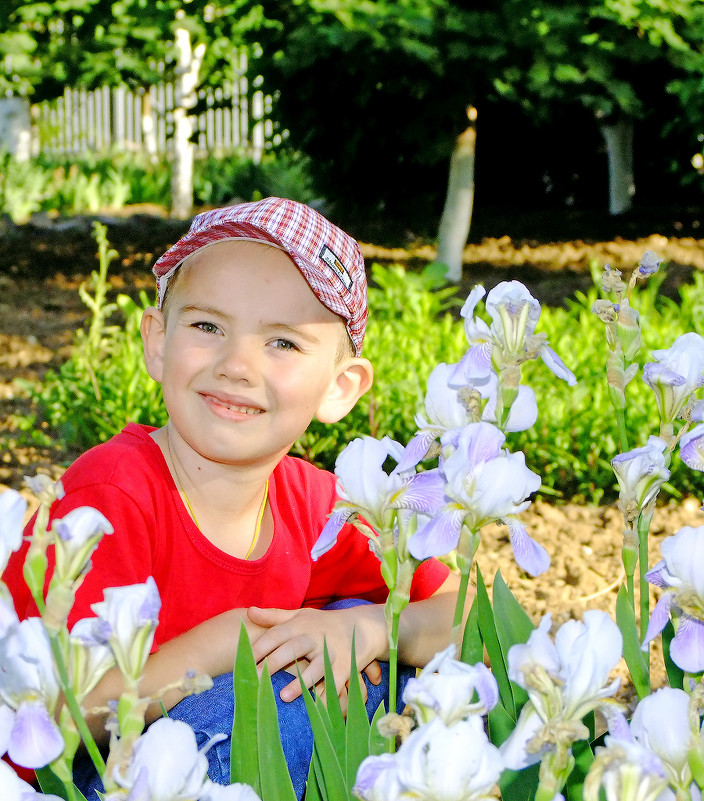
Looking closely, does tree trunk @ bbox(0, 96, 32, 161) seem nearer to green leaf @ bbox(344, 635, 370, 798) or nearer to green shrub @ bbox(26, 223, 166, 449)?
green shrub @ bbox(26, 223, 166, 449)

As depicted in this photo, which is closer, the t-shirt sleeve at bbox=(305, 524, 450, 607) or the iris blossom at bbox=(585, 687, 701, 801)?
the iris blossom at bbox=(585, 687, 701, 801)

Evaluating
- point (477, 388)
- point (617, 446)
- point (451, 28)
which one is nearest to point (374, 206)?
point (451, 28)

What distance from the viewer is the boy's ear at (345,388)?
1.64 metres

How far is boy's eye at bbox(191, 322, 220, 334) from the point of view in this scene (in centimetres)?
149

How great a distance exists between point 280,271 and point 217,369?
18 centimetres

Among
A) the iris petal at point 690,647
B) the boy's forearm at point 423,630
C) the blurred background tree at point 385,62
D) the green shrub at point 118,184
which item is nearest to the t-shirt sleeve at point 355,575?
the boy's forearm at point 423,630

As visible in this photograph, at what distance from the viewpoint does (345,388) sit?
1.67 metres

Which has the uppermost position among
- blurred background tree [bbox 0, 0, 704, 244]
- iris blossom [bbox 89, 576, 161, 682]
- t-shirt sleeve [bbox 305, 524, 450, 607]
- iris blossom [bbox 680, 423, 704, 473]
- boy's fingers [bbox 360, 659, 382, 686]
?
blurred background tree [bbox 0, 0, 704, 244]

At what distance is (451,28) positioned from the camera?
4875 millimetres

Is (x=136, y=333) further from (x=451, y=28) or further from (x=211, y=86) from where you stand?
(x=211, y=86)

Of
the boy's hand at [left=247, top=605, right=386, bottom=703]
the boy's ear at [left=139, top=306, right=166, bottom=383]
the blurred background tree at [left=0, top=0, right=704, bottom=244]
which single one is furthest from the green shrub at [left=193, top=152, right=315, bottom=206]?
the boy's hand at [left=247, top=605, right=386, bottom=703]

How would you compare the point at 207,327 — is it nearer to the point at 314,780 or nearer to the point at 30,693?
the point at 314,780

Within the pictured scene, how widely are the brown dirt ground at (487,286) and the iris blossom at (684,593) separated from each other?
1.66 m

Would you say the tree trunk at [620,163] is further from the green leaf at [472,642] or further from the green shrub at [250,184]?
the green leaf at [472,642]
